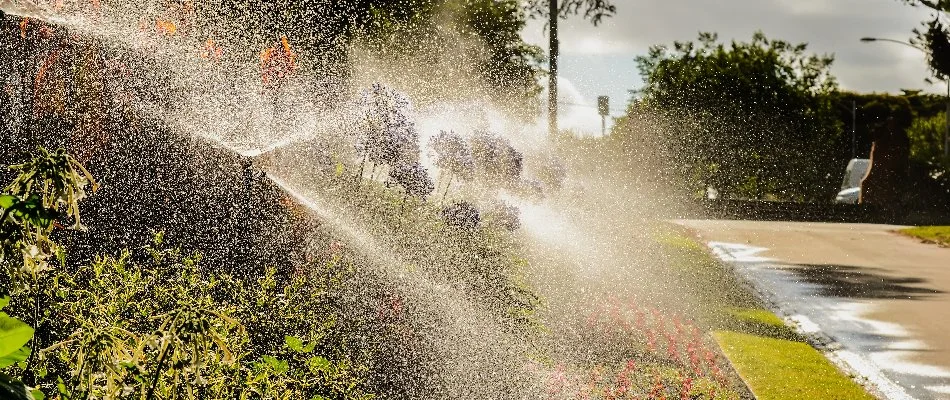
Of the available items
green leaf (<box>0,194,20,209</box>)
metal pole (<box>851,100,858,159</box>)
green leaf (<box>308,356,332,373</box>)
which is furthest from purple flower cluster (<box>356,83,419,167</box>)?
metal pole (<box>851,100,858,159</box>)

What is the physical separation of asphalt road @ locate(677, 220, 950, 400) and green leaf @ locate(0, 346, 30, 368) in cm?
776

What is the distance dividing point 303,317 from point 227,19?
895 cm

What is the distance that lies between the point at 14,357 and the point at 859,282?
15.3 meters

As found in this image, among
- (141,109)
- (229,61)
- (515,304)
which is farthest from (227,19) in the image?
(515,304)

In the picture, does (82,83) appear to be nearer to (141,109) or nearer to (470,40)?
(141,109)

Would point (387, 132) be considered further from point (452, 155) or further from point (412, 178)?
point (452, 155)

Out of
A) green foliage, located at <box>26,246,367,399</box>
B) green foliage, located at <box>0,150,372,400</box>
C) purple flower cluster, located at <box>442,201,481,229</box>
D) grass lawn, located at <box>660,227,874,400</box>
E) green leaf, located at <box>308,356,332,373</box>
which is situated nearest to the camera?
green foliage, located at <box>0,150,372,400</box>

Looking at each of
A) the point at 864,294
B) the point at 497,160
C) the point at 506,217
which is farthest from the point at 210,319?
the point at 864,294

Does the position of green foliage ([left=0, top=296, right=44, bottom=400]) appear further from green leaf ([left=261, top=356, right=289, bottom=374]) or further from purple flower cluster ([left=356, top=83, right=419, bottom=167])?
purple flower cluster ([left=356, top=83, right=419, bottom=167])

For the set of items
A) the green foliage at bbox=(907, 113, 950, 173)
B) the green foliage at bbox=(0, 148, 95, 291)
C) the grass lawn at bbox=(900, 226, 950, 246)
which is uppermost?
the green foliage at bbox=(0, 148, 95, 291)

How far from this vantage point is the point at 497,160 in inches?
361

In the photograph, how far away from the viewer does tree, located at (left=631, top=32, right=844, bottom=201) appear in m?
38.4

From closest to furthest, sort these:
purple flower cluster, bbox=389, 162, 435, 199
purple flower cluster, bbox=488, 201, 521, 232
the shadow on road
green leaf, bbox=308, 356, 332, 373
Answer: green leaf, bbox=308, 356, 332, 373 < purple flower cluster, bbox=389, 162, 435, 199 < purple flower cluster, bbox=488, 201, 521, 232 < the shadow on road

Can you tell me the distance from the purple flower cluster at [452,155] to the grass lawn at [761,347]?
2.83 m
